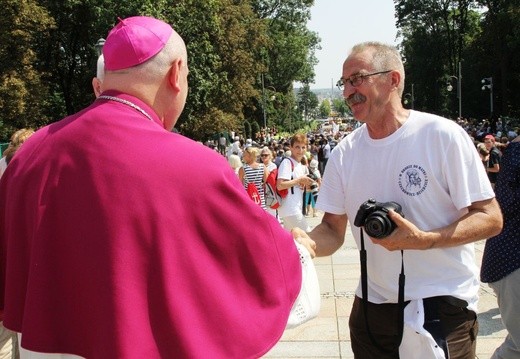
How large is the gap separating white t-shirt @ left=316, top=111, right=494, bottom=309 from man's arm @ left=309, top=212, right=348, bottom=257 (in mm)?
260

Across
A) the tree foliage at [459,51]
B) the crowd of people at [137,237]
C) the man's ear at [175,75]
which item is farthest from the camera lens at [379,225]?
the tree foliage at [459,51]

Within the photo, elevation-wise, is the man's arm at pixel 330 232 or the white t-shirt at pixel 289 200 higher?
the man's arm at pixel 330 232

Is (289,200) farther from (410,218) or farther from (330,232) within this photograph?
(410,218)

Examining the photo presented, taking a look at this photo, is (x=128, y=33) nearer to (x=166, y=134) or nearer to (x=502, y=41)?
(x=166, y=134)

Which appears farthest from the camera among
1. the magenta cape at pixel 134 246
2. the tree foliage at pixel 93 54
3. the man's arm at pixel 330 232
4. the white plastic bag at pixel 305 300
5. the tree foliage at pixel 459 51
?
the tree foliage at pixel 459 51

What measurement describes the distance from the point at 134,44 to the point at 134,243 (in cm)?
65

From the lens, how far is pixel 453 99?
69.4 m

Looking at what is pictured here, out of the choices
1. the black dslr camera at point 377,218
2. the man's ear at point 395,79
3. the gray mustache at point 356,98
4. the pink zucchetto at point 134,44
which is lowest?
the black dslr camera at point 377,218

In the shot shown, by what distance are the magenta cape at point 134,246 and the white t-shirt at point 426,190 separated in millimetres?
1178

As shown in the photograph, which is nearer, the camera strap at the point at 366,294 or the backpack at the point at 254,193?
the camera strap at the point at 366,294

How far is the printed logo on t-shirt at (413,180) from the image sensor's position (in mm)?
2965

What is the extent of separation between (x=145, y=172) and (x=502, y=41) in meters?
50.3

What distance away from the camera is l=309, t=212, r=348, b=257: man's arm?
131 inches

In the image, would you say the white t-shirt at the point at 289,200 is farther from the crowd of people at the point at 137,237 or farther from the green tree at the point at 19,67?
the green tree at the point at 19,67
